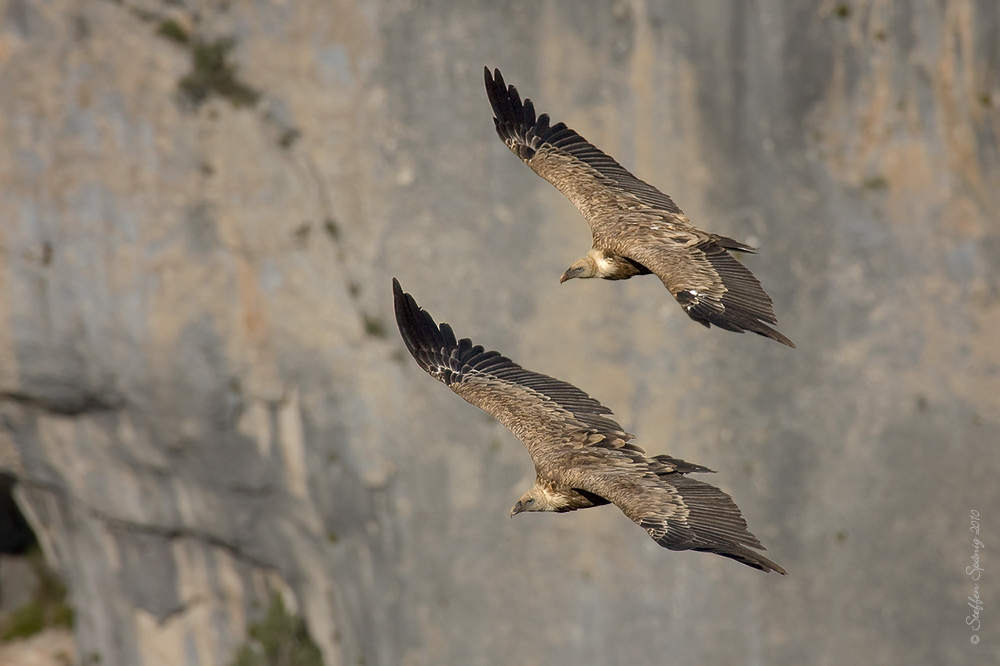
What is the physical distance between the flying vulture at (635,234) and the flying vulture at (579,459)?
1273 mm

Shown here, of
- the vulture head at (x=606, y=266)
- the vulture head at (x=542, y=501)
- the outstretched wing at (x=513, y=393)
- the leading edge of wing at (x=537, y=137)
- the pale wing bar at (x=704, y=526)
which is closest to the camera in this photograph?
the pale wing bar at (x=704, y=526)

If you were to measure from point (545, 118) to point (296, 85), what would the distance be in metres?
12.0

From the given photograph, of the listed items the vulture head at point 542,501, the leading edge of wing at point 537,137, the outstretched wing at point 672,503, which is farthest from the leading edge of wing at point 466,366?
the leading edge of wing at point 537,137

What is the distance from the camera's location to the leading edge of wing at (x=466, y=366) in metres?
11.3

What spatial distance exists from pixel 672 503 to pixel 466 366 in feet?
9.80

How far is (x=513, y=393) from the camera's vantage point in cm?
1130

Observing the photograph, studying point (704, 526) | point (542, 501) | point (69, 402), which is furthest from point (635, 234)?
point (69, 402)

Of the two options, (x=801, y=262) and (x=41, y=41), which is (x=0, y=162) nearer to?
(x=41, y=41)

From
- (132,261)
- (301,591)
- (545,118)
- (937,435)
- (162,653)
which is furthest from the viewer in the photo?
(162,653)

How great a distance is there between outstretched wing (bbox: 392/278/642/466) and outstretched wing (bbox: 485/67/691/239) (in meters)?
1.60

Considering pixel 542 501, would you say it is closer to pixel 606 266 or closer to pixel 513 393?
pixel 513 393

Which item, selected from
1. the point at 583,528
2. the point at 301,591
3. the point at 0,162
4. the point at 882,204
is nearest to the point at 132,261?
the point at 0,162

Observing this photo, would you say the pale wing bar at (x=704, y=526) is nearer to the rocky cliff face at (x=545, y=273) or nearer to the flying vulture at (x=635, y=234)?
the flying vulture at (x=635, y=234)

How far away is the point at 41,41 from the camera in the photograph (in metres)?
22.3
